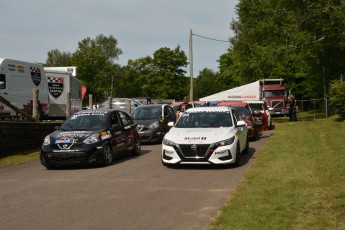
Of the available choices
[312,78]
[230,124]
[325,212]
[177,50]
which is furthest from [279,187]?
[177,50]

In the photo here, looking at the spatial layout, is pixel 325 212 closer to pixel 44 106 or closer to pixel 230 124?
pixel 230 124

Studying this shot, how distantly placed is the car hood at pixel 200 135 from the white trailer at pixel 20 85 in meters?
10.2

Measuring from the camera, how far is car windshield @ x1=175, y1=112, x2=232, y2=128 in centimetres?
1304

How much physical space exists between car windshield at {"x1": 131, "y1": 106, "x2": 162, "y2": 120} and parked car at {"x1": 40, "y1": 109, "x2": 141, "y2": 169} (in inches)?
193

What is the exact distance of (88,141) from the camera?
1232cm

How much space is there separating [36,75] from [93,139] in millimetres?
13135

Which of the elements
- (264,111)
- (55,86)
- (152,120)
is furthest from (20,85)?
(264,111)

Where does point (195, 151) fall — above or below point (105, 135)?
below

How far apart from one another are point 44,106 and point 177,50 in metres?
68.7

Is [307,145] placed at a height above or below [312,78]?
below

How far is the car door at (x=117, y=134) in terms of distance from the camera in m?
13.5

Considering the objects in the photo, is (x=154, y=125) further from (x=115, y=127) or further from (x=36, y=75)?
(x=36, y=75)

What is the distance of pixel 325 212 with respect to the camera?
663cm

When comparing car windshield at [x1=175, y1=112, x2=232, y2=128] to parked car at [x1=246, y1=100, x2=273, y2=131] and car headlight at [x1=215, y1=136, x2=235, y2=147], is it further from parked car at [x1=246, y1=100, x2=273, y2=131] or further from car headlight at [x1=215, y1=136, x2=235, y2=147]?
parked car at [x1=246, y1=100, x2=273, y2=131]
